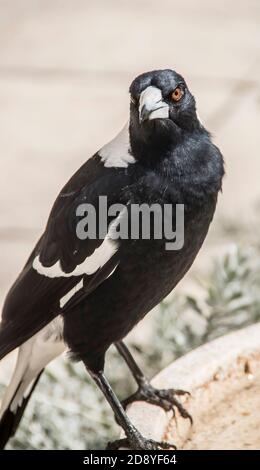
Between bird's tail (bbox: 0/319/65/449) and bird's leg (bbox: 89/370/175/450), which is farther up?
bird's tail (bbox: 0/319/65/449)

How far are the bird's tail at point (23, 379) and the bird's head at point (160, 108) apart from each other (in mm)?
421

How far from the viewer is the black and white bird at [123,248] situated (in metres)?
1.66

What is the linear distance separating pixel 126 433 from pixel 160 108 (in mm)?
523

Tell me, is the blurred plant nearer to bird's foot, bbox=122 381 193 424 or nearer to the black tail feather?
the black tail feather

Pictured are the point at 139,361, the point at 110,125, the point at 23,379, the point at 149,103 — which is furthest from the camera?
the point at 110,125

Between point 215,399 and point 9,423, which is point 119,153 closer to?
point 215,399

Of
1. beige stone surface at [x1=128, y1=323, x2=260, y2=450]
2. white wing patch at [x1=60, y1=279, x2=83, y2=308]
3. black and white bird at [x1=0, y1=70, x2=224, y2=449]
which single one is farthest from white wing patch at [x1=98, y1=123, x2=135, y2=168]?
beige stone surface at [x1=128, y1=323, x2=260, y2=450]

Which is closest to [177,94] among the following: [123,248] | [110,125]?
[123,248]

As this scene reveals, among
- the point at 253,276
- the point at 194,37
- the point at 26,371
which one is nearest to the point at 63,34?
the point at 194,37

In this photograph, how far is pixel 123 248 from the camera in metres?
1.69

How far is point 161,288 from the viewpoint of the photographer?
1.75 meters

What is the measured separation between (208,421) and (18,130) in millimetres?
2728

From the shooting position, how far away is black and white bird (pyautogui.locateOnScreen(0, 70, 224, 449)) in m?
1.66
